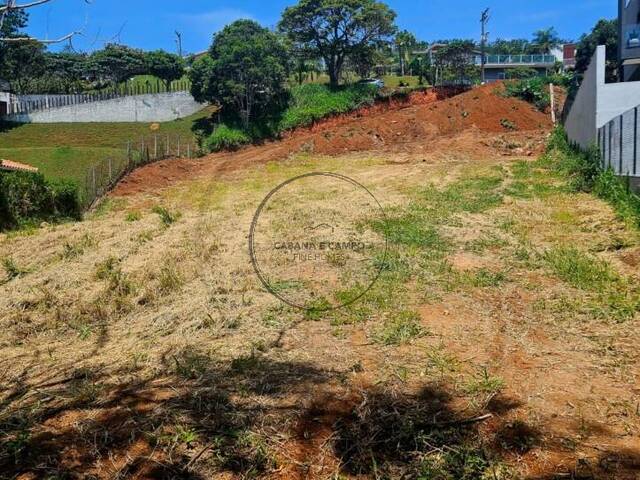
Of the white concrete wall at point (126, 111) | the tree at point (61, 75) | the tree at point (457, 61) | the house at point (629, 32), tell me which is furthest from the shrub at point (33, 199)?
the tree at point (61, 75)

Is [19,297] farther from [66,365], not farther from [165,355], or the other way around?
[165,355]

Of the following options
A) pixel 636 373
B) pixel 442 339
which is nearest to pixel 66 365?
pixel 442 339

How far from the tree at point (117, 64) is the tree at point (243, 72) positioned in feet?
44.4

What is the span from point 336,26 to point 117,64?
18.9 m

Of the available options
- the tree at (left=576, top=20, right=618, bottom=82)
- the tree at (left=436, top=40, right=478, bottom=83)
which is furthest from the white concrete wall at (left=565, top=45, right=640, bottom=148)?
the tree at (left=576, top=20, right=618, bottom=82)

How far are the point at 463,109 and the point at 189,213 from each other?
15593 millimetres

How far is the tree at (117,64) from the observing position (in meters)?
38.7

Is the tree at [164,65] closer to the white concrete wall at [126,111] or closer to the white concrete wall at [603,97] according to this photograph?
the white concrete wall at [126,111]

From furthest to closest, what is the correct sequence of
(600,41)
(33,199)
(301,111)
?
(600,41) < (301,111) < (33,199)

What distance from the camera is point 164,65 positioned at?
39.4 metres

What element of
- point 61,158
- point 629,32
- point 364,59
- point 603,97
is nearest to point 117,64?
point 364,59

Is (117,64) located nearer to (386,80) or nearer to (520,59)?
(386,80)

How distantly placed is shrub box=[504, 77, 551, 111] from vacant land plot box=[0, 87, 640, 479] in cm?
1713

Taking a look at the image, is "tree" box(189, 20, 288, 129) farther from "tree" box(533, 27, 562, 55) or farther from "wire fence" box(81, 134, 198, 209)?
"tree" box(533, 27, 562, 55)
